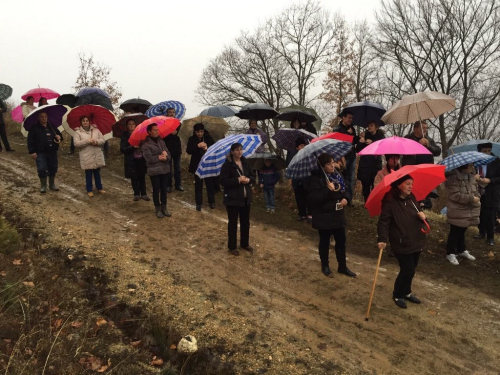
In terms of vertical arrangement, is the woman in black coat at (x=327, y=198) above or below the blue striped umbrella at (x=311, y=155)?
below

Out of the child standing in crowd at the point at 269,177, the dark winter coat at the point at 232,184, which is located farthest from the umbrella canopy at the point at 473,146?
the dark winter coat at the point at 232,184

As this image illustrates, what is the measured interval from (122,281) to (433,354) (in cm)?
407

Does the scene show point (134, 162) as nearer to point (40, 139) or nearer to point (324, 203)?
point (40, 139)

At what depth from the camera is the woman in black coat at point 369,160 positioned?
7.55 meters

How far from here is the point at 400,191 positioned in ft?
15.1

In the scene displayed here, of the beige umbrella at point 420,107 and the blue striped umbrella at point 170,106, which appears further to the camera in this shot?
the blue striped umbrella at point 170,106

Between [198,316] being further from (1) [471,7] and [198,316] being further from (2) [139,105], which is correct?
(1) [471,7]

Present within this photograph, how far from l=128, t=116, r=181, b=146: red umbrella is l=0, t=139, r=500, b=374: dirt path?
65.6 inches

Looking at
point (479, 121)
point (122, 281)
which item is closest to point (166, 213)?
point (122, 281)

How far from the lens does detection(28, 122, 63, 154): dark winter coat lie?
7793mm

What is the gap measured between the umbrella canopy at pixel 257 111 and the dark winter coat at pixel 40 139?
15.8ft

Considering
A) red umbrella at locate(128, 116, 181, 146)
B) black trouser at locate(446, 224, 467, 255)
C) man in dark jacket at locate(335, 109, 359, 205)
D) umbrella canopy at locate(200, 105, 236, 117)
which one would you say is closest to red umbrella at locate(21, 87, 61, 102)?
umbrella canopy at locate(200, 105, 236, 117)

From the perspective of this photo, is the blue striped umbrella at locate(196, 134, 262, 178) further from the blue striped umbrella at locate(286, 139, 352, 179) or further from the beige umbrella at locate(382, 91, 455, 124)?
the beige umbrella at locate(382, 91, 455, 124)

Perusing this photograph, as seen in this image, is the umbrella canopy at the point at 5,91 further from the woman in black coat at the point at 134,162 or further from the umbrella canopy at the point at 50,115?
the woman in black coat at the point at 134,162
